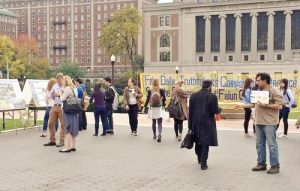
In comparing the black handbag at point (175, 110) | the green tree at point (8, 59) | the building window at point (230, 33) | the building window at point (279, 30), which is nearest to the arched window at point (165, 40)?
the building window at point (230, 33)

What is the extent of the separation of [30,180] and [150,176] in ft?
7.33

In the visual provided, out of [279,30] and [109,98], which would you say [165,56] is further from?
[109,98]

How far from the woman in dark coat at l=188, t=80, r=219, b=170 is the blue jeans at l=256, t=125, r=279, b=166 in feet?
2.97

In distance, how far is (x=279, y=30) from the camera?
87.8 m

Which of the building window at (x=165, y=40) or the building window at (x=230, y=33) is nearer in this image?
the building window at (x=230, y=33)

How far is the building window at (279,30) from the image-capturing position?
86.7m

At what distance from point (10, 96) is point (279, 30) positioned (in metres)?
76.1

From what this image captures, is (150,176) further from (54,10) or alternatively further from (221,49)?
(54,10)

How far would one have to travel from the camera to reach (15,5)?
15025 centimetres

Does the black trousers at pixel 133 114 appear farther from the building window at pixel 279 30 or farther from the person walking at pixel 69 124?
the building window at pixel 279 30

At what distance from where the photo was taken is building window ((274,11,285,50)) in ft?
284

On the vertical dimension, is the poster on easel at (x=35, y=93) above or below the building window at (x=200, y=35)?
below

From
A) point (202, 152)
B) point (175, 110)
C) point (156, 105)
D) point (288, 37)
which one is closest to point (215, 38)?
point (288, 37)

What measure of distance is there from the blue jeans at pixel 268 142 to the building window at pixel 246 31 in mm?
80583
